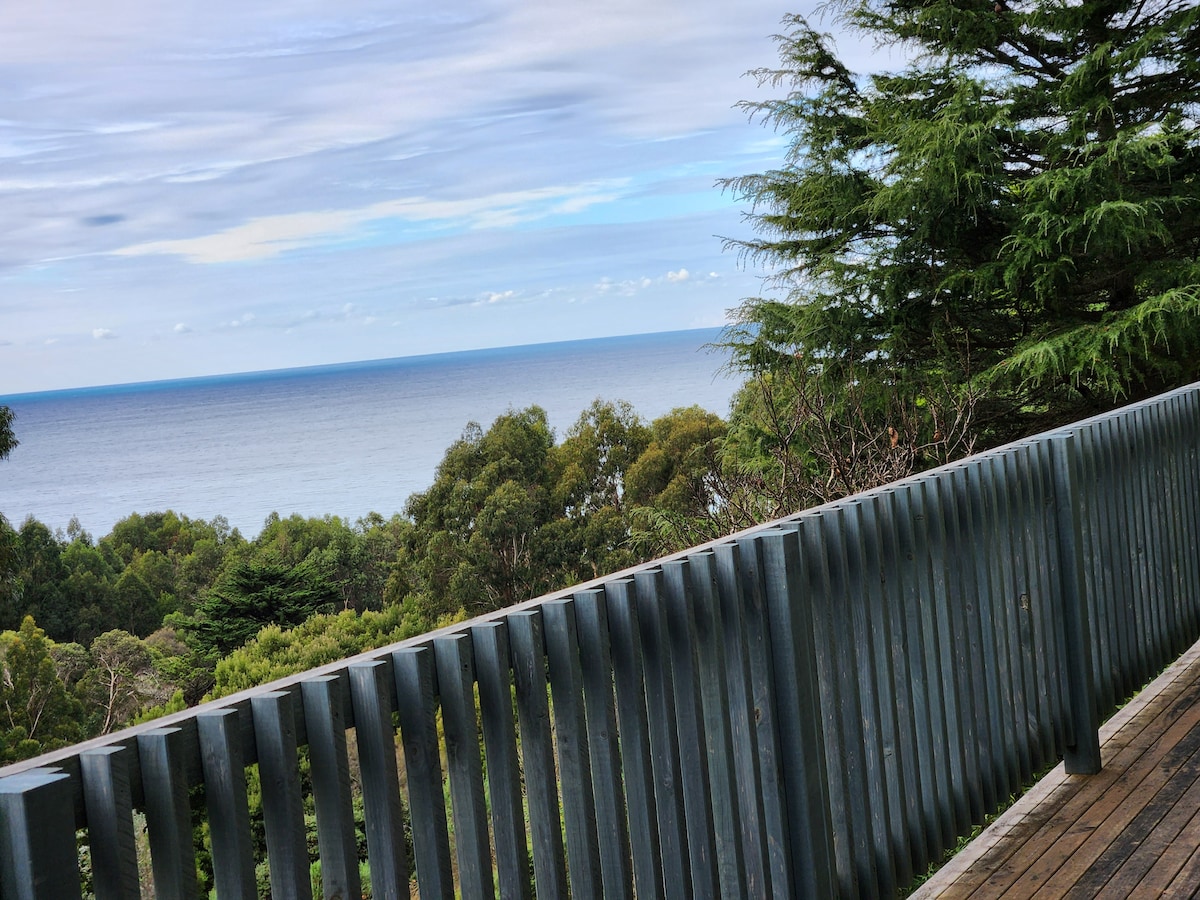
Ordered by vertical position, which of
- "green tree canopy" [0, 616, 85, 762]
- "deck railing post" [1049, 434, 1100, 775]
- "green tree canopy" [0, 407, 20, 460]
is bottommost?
"green tree canopy" [0, 616, 85, 762]

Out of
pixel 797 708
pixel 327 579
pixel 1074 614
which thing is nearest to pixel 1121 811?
pixel 1074 614

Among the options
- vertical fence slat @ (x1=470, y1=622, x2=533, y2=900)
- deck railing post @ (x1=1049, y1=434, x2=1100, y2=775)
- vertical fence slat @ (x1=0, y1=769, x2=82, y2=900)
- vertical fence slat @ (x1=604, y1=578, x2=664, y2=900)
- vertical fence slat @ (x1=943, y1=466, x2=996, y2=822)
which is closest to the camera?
vertical fence slat @ (x1=0, y1=769, x2=82, y2=900)

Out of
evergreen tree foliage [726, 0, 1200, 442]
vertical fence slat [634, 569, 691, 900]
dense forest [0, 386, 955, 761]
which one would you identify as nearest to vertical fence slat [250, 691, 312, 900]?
vertical fence slat [634, 569, 691, 900]

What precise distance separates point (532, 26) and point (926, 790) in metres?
84.0

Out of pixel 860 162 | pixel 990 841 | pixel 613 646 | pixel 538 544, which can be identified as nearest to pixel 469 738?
pixel 613 646

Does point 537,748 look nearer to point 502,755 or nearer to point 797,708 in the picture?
point 502,755

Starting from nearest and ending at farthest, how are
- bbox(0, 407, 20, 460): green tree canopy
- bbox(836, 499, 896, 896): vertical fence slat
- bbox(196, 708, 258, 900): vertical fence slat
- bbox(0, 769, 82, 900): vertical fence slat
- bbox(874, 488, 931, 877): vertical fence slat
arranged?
bbox(0, 769, 82, 900): vertical fence slat → bbox(196, 708, 258, 900): vertical fence slat → bbox(836, 499, 896, 896): vertical fence slat → bbox(874, 488, 931, 877): vertical fence slat → bbox(0, 407, 20, 460): green tree canopy

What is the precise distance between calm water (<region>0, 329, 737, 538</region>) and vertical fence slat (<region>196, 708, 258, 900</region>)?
81619 millimetres

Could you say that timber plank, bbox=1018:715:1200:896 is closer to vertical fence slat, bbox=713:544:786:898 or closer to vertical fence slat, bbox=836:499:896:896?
vertical fence slat, bbox=836:499:896:896

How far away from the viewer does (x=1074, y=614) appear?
3750 millimetres

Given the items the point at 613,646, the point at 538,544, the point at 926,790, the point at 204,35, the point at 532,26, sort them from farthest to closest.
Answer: the point at 204,35 < the point at 532,26 < the point at 538,544 < the point at 926,790 < the point at 613,646

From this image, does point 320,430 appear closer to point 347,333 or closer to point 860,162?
point 347,333

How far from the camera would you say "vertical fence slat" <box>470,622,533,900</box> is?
1.83 meters

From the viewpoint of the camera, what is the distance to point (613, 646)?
6.84ft
